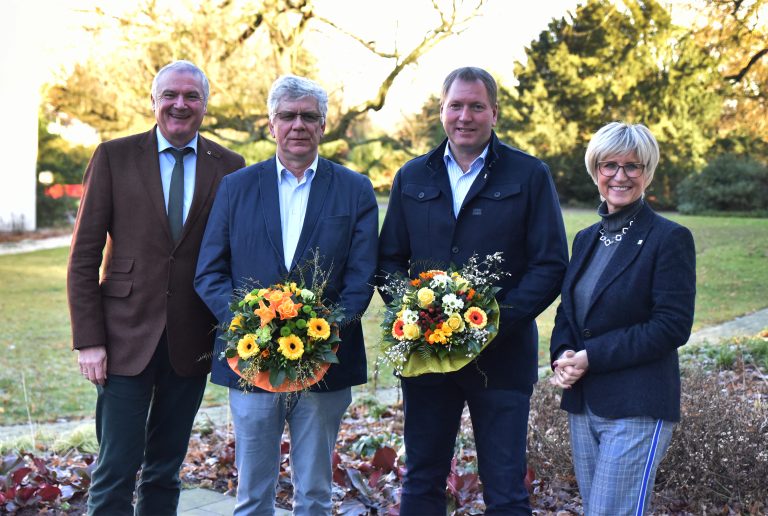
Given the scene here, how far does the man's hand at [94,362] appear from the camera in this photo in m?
3.31

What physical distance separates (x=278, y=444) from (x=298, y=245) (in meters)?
0.79

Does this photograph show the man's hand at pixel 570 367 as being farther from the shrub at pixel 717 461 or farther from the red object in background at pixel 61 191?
the red object in background at pixel 61 191

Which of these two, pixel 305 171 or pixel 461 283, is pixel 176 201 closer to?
pixel 305 171

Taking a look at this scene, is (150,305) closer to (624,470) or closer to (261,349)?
(261,349)

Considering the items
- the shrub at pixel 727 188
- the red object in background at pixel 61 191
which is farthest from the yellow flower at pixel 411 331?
the red object in background at pixel 61 191

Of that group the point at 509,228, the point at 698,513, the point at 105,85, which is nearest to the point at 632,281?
the point at 509,228

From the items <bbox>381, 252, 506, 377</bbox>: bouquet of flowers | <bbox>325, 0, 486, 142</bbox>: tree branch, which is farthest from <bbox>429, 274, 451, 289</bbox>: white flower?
<bbox>325, 0, 486, 142</bbox>: tree branch

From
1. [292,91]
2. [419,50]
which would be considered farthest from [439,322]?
[419,50]

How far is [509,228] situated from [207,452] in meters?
3.09

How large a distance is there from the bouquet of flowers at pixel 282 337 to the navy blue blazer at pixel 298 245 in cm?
17

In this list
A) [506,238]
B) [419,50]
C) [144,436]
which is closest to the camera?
[506,238]

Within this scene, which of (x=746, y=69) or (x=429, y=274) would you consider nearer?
(x=429, y=274)

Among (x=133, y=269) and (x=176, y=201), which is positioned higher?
(x=176, y=201)

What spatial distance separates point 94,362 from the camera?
3309mm
